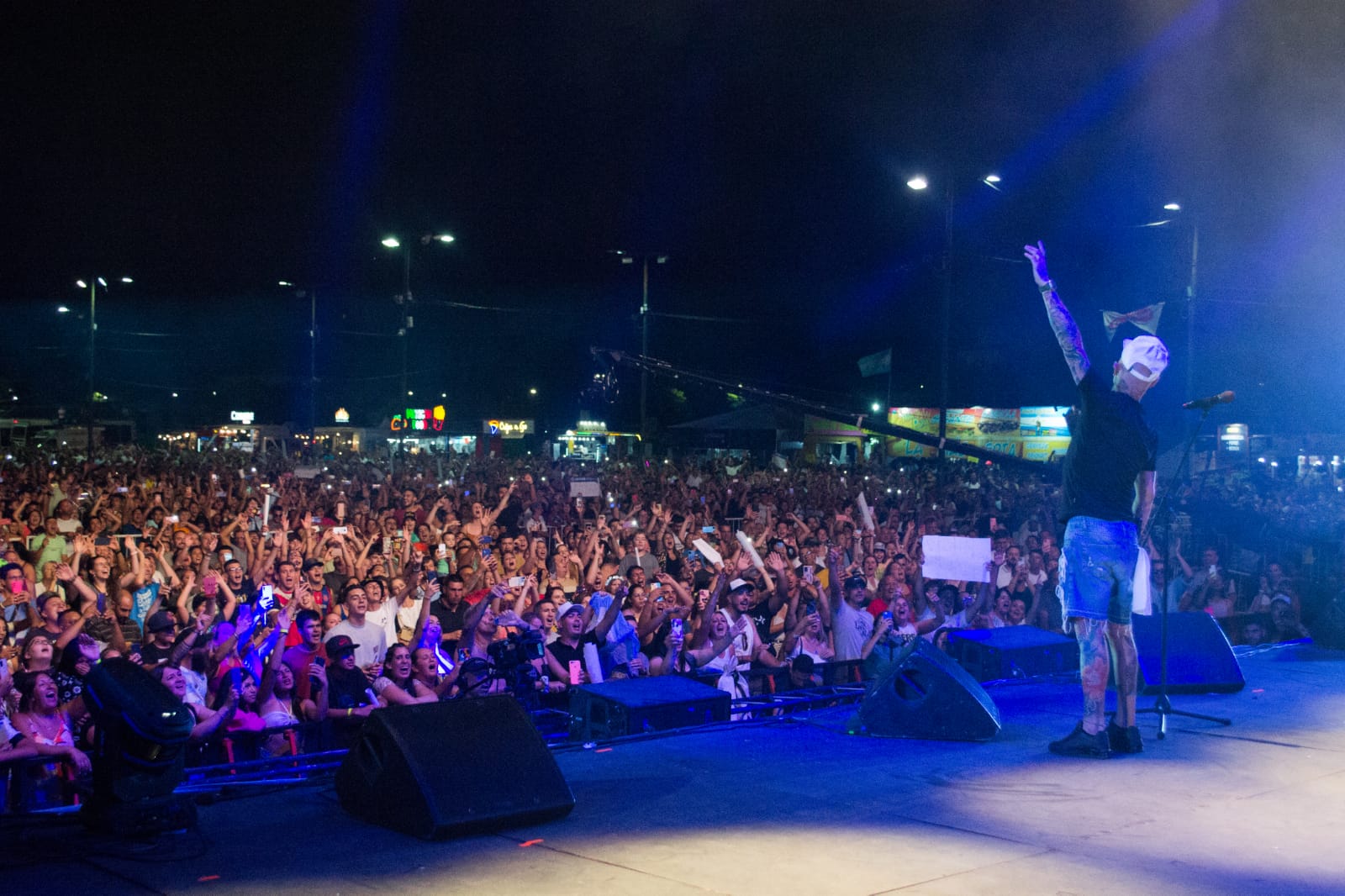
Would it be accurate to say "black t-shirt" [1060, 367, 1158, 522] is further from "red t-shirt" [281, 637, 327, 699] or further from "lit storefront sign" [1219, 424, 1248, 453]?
"lit storefront sign" [1219, 424, 1248, 453]

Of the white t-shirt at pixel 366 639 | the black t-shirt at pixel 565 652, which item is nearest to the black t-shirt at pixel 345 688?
the white t-shirt at pixel 366 639

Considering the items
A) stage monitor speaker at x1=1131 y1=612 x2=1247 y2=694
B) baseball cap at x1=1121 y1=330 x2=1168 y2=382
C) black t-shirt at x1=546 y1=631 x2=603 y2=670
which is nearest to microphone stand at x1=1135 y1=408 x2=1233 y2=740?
baseball cap at x1=1121 y1=330 x2=1168 y2=382

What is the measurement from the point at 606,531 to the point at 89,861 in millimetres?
9117

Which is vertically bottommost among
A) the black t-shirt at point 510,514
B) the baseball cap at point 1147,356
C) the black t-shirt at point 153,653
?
the black t-shirt at point 153,653

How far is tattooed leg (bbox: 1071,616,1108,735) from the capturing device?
4.87 meters

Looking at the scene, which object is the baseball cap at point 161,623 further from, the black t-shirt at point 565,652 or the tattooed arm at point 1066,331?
the tattooed arm at point 1066,331

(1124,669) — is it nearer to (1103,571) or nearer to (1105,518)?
(1103,571)

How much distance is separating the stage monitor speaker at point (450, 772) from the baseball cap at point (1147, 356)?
2930 mm

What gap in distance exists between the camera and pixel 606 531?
41.0ft

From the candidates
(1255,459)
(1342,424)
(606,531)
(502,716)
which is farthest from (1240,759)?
(1342,424)

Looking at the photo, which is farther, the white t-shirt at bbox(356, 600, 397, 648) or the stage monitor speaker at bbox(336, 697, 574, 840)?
the white t-shirt at bbox(356, 600, 397, 648)

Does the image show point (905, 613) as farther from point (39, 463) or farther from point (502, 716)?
point (39, 463)

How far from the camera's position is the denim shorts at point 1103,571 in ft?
16.1

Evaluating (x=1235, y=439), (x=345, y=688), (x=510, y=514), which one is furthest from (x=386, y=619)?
(x=1235, y=439)
